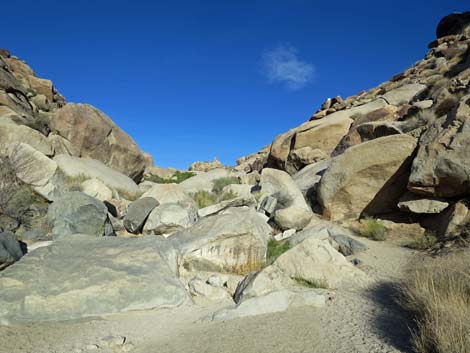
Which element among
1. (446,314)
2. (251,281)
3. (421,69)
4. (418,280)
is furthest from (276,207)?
(421,69)

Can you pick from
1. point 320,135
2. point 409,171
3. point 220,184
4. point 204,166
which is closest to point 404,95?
point 320,135

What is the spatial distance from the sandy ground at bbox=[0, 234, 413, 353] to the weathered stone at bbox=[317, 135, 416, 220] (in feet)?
14.3

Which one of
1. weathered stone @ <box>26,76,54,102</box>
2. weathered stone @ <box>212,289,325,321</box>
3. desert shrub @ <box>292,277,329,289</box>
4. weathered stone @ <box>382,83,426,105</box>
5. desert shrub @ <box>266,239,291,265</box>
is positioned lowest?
weathered stone @ <box>212,289,325,321</box>

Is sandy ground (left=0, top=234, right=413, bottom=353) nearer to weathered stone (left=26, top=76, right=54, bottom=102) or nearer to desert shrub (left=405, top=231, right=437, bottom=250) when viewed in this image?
desert shrub (left=405, top=231, right=437, bottom=250)

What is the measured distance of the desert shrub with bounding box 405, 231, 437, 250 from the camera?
5934mm

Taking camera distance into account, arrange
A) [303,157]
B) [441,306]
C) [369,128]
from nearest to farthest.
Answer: [441,306] < [369,128] < [303,157]

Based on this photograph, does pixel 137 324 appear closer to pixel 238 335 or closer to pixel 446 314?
pixel 238 335

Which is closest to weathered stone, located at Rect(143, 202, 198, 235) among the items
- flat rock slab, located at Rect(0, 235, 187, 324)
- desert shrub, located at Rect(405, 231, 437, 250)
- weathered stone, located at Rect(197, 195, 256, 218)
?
weathered stone, located at Rect(197, 195, 256, 218)

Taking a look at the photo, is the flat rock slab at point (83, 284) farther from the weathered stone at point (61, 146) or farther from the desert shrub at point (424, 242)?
the weathered stone at point (61, 146)

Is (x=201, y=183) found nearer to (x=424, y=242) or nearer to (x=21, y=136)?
(x=21, y=136)

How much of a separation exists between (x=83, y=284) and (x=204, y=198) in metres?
6.53

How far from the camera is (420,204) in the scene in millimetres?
6848

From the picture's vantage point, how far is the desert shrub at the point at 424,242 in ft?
19.5

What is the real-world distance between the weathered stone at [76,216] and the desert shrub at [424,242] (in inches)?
269
